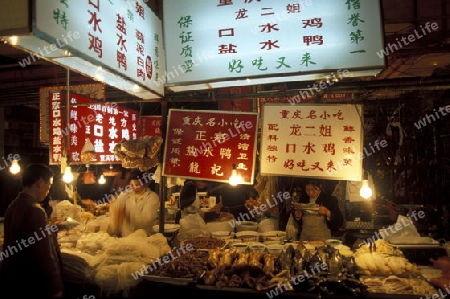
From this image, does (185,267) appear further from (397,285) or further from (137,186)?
(397,285)

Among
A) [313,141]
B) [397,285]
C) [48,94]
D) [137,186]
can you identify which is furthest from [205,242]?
[48,94]

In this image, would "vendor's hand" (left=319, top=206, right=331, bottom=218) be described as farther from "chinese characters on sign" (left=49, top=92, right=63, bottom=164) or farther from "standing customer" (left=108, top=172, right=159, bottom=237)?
"chinese characters on sign" (left=49, top=92, right=63, bottom=164)

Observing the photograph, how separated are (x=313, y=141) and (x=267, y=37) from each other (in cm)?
208

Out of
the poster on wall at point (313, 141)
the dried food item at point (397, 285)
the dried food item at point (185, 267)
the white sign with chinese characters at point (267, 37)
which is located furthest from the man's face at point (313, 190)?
the white sign with chinese characters at point (267, 37)

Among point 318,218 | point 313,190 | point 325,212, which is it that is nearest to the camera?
point 325,212

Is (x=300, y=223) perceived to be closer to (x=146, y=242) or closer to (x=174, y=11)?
(x=146, y=242)

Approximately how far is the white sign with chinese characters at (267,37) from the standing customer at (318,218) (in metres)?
3.13

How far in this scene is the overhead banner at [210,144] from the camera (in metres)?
5.67

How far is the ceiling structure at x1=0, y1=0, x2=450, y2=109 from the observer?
16.1 feet

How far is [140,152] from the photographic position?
5699 mm

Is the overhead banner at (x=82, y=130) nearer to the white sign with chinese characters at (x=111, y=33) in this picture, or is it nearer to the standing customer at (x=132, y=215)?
the standing customer at (x=132, y=215)

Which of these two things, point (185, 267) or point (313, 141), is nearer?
point (185, 267)

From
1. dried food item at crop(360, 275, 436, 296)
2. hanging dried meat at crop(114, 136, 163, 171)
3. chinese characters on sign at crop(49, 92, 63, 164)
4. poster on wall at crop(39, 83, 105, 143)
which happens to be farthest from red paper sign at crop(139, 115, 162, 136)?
dried food item at crop(360, 275, 436, 296)

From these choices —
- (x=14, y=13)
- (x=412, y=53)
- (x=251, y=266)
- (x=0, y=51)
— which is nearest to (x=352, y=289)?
(x=251, y=266)
